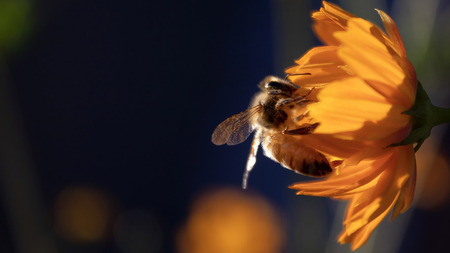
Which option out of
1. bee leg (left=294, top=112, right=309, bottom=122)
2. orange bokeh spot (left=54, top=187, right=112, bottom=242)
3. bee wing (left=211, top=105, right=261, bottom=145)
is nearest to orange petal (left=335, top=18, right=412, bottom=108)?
bee leg (left=294, top=112, right=309, bottom=122)

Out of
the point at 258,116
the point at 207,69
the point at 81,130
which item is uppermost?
the point at 258,116

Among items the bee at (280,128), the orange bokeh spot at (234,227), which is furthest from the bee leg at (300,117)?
the orange bokeh spot at (234,227)

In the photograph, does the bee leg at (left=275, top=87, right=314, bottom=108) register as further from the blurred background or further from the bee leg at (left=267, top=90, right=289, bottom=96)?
the blurred background

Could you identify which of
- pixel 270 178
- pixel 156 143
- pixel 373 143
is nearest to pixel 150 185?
pixel 156 143

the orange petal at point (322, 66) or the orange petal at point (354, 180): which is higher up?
the orange petal at point (322, 66)

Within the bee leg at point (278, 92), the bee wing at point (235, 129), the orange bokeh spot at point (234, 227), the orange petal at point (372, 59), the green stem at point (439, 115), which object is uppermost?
the orange petal at point (372, 59)

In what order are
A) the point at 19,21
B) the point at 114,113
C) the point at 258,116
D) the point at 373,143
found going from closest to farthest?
the point at 373,143, the point at 258,116, the point at 19,21, the point at 114,113

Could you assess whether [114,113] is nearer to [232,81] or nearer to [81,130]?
[81,130]

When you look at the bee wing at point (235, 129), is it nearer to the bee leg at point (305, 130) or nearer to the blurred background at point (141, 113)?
the bee leg at point (305, 130)
